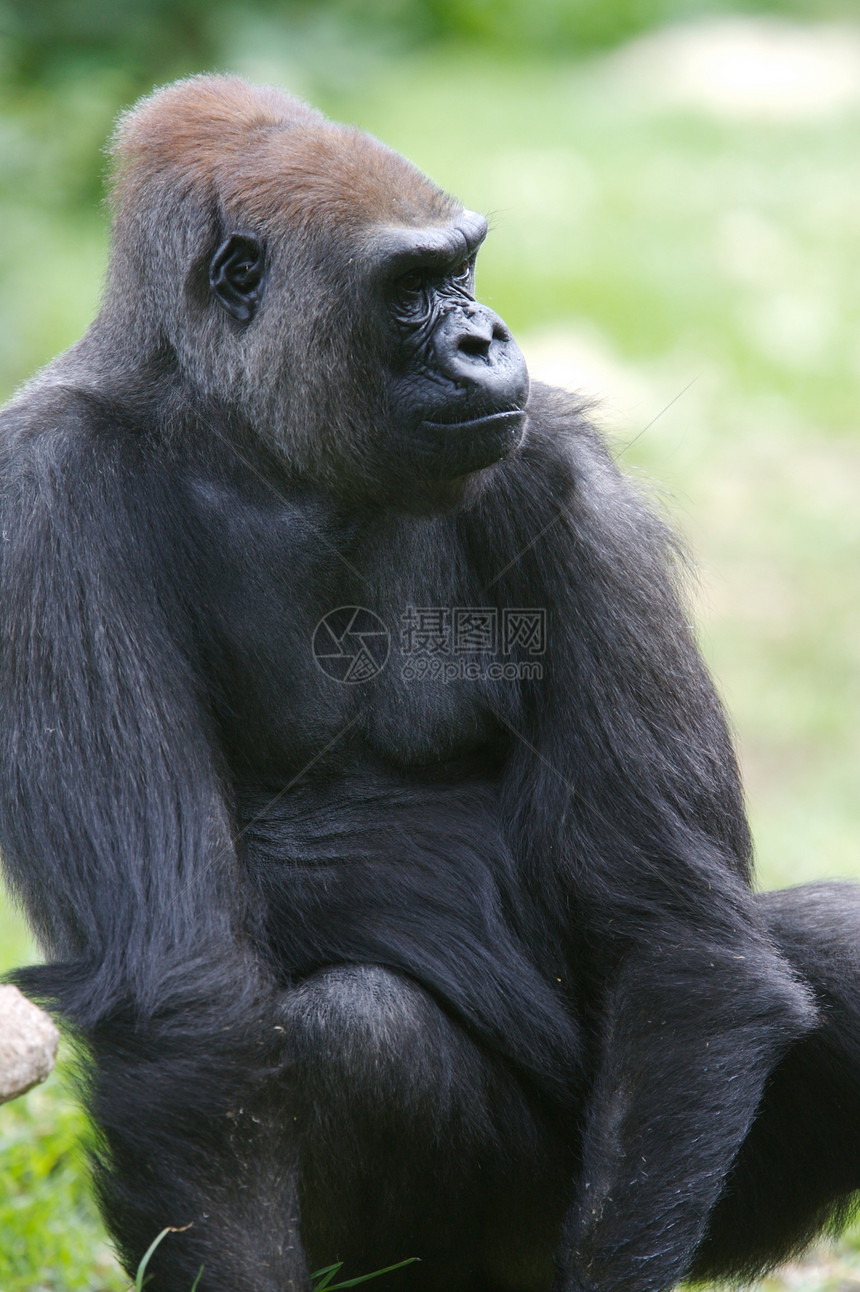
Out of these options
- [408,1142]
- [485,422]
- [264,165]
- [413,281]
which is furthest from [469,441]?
[408,1142]

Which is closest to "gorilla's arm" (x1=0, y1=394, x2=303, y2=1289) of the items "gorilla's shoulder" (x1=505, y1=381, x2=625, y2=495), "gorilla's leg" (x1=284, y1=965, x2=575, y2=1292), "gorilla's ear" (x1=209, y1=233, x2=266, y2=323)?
"gorilla's leg" (x1=284, y1=965, x2=575, y2=1292)

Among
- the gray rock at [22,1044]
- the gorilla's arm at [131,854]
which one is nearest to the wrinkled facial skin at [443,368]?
the gorilla's arm at [131,854]

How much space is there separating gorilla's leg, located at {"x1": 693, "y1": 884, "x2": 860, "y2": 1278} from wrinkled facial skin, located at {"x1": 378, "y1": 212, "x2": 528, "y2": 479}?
1426mm

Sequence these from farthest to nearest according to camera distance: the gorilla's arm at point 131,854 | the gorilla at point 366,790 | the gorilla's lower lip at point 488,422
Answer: the gorilla's lower lip at point 488,422, the gorilla at point 366,790, the gorilla's arm at point 131,854

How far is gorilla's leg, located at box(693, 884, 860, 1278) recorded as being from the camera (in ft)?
12.0

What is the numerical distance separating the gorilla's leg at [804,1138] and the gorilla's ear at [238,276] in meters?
1.92

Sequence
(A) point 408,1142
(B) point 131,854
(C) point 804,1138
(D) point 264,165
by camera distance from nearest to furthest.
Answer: (B) point 131,854
(A) point 408,1142
(D) point 264,165
(C) point 804,1138

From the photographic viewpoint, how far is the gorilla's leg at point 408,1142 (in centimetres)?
314

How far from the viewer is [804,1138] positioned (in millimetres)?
3693

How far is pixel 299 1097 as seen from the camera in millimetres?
3131

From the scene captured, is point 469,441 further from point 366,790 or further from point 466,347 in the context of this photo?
point 366,790

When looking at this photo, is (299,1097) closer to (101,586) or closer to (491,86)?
(101,586)

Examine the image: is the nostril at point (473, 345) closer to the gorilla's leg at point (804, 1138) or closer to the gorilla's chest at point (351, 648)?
the gorilla's chest at point (351, 648)

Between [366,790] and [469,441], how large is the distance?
82cm
